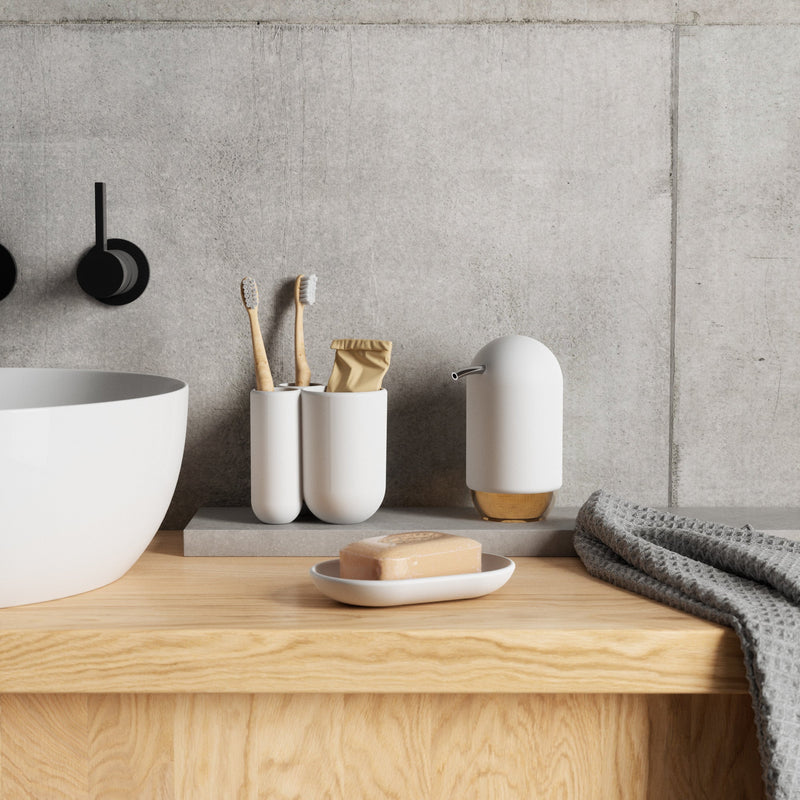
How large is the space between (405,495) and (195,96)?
1.75 feet

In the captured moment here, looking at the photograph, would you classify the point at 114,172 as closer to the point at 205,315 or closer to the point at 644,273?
the point at 205,315

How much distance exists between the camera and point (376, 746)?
70 cm

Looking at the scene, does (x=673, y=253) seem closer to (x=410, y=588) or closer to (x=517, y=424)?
(x=517, y=424)

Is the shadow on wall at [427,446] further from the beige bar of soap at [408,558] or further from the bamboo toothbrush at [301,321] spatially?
the beige bar of soap at [408,558]

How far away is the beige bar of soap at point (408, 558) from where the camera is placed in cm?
68

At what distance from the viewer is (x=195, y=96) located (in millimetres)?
990

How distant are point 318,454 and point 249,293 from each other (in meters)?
0.20

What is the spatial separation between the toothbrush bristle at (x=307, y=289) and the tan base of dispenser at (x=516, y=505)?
11.5 inches

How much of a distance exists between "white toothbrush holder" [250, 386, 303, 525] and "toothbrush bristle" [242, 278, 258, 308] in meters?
0.11

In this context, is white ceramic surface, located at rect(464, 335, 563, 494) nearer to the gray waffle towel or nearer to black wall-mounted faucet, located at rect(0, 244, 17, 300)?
the gray waffle towel

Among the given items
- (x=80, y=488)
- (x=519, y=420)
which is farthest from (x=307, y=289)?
(x=80, y=488)

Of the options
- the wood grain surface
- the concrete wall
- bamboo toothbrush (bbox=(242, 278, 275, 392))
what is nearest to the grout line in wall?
the concrete wall

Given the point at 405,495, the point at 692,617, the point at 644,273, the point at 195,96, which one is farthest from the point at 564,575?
the point at 195,96

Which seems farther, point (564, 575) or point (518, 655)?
point (564, 575)
